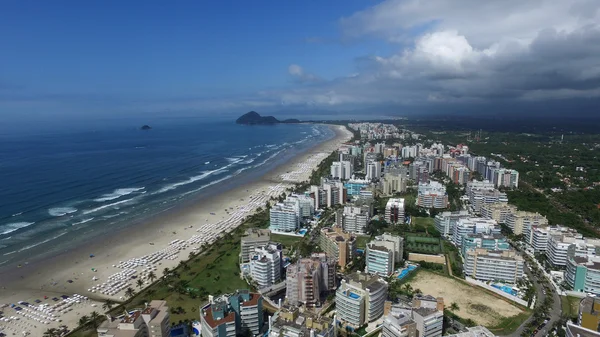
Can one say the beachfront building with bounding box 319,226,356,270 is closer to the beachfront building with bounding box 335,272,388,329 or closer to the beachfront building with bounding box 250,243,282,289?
the beachfront building with bounding box 250,243,282,289

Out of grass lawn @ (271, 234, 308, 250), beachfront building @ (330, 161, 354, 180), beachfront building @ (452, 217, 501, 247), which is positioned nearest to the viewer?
beachfront building @ (452, 217, 501, 247)

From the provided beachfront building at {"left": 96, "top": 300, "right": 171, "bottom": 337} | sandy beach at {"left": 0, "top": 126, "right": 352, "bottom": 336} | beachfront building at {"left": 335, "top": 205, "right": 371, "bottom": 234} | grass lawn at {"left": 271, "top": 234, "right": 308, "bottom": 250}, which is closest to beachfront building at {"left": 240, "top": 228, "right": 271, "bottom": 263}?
grass lawn at {"left": 271, "top": 234, "right": 308, "bottom": 250}

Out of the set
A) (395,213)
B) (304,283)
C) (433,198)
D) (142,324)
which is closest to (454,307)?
(304,283)

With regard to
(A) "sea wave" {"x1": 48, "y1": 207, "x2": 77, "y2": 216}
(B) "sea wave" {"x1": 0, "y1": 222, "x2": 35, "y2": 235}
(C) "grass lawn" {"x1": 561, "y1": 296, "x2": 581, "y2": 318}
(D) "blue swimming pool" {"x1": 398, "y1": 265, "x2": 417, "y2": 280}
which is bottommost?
(C) "grass lawn" {"x1": 561, "y1": 296, "x2": 581, "y2": 318}

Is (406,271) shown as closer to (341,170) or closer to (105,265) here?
(105,265)

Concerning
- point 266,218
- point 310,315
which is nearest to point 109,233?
point 266,218

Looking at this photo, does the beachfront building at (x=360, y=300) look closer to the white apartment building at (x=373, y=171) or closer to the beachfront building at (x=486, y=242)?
the beachfront building at (x=486, y=242)

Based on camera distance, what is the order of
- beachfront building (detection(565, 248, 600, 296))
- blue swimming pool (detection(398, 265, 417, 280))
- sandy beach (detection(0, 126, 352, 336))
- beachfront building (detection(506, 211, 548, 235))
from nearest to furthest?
sandy beach (detection(0, 126, 352, 336))
beachfront building (detection(565, 248, 600, 296))
blue swimming pool (detection(398, 265, 417, 280))
beachfront building (detection(506, 211, 548, 235))
